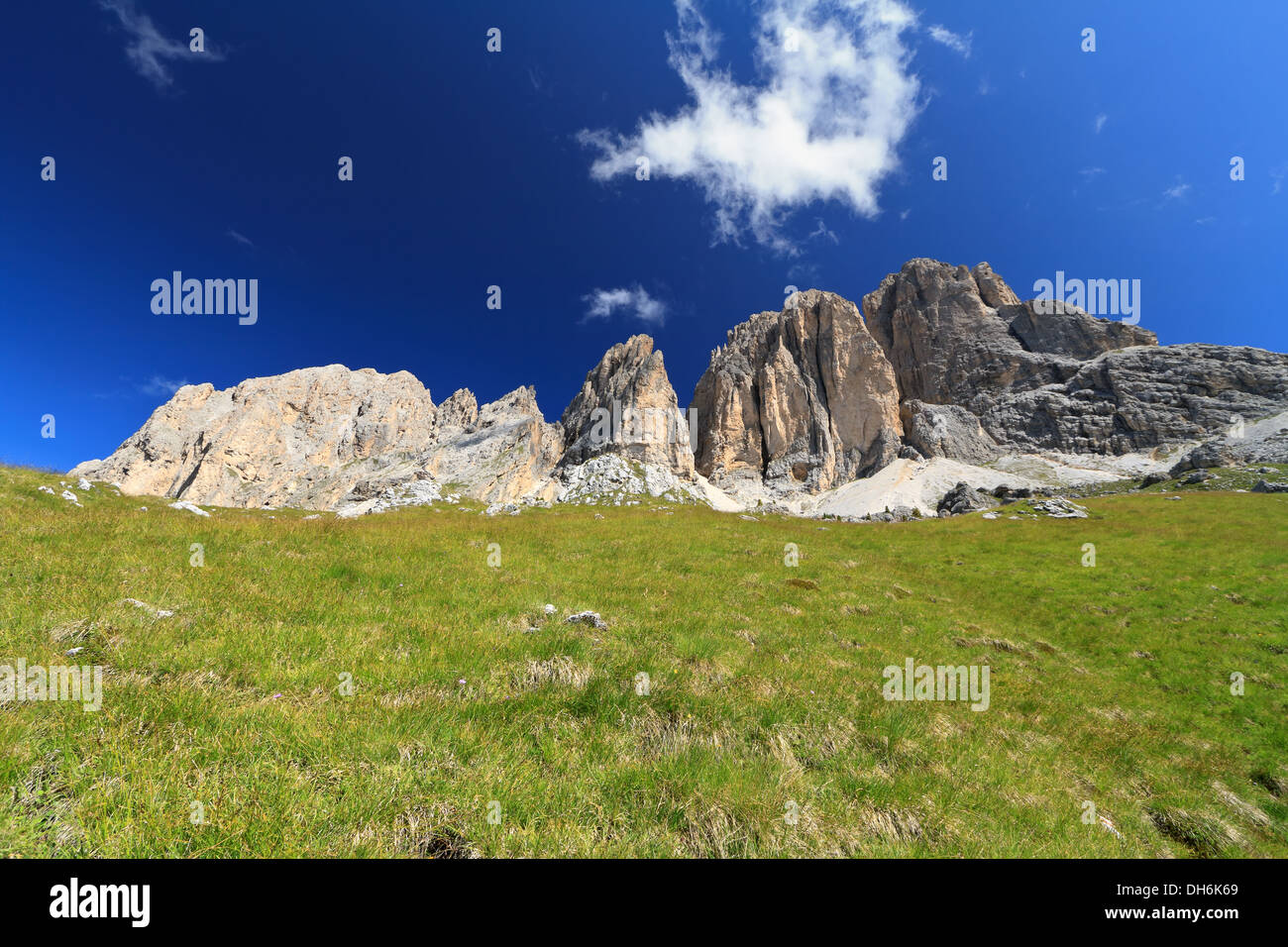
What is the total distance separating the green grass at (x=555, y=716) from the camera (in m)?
3.11

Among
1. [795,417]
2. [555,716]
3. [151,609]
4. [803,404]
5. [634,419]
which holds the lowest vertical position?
[555,716]

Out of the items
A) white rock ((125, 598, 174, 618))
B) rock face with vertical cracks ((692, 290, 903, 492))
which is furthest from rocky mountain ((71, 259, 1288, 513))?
white rock ((125, 598, 174, 618))

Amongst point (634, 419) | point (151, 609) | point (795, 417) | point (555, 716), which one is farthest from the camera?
point (795, 417)

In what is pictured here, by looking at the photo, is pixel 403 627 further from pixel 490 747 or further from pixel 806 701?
pixel 806 701

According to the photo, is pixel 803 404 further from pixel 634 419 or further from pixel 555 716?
pixel 555 716

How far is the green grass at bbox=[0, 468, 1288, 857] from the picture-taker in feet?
10.2

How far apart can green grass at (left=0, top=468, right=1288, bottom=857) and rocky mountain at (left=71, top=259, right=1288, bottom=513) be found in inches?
2851

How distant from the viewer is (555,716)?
504 centimetres

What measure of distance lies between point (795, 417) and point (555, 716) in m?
137

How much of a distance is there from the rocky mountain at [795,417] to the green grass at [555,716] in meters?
72.4

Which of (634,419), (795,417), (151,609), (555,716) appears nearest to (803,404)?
(795,417)

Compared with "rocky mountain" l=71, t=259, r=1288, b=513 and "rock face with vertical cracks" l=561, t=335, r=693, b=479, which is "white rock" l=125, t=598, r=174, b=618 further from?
"rock face with vertical cracks" l=561, t=335, r=693, b=479

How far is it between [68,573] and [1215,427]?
163949 millimetres

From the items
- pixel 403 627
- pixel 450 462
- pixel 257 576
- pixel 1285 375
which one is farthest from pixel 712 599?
pixel 1285 375
